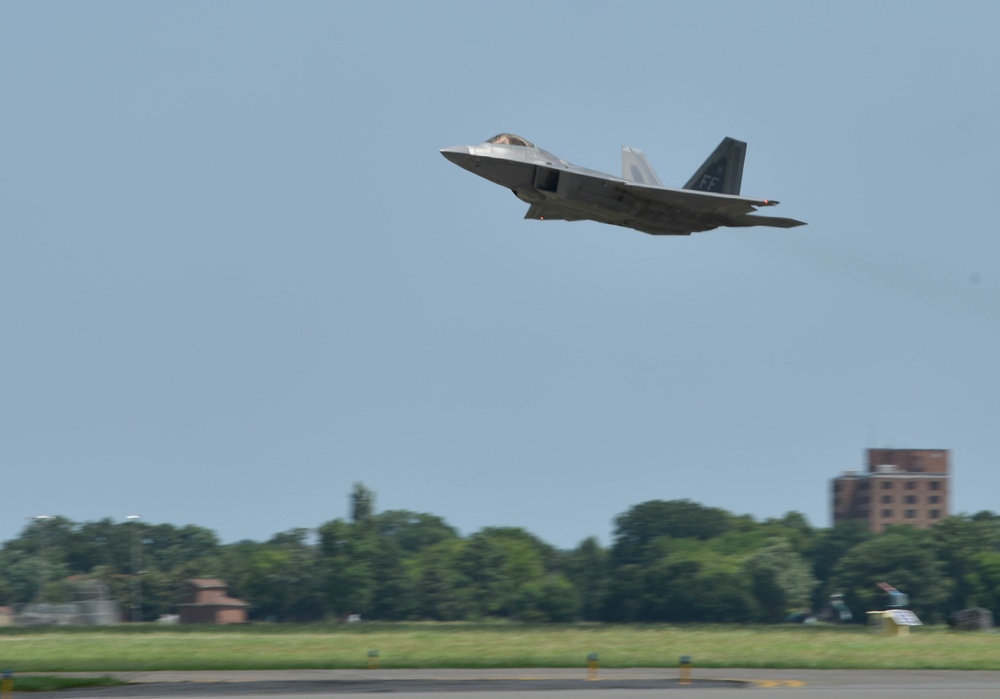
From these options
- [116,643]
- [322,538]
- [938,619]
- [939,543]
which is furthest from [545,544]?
[116,643]

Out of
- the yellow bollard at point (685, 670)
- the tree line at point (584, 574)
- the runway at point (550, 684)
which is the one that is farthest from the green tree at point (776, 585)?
Answer: the yellow bollard at point (685, 670)

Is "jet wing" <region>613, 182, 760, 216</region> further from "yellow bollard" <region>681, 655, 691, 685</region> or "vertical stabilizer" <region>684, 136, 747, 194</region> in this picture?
"yellow bollard" <region>681, 655, 691, 685</region>

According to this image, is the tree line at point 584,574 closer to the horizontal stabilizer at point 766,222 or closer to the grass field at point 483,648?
the grass field at point 483,648

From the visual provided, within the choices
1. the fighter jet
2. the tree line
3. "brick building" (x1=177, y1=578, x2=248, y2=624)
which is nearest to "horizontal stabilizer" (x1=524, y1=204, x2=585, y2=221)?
the fighter jet

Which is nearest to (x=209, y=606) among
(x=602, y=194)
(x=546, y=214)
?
(x=546, y=214)

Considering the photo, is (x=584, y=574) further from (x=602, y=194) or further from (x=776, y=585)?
(x=602, y=194)

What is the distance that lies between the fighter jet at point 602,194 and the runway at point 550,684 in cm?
1505

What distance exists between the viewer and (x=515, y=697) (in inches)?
1124

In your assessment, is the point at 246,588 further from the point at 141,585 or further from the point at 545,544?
the point at 545,544

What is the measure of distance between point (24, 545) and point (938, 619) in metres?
97.3

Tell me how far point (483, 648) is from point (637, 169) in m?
19.4

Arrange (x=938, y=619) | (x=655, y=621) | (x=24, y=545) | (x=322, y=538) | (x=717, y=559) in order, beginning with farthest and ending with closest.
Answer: (x=24, y=545) → (x=322, y=538) → (x=717, y=559) → (x=938, y=619) → (x=655, y=621)

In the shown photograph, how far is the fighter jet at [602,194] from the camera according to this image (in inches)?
1698

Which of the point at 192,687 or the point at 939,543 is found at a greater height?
the point at 939,543
